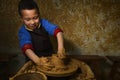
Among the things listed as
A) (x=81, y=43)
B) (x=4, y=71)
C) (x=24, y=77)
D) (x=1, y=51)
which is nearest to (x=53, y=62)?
(x=24, y=77)

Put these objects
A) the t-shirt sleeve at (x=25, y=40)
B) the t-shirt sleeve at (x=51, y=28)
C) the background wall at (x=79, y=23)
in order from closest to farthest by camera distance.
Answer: the t-shirt sleeve at (x=25, y=40), the t-shirt sleeve at (x=51, y=28), the background wall at (x=79, y=23)

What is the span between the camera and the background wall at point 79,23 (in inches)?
113

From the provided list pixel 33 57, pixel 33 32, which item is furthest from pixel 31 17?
pixel 33 57

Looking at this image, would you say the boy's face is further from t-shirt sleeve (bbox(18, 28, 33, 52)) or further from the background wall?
the background wall

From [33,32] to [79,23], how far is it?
3.37 feet

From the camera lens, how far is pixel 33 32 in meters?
2.14

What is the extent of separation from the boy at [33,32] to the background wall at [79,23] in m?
0.73

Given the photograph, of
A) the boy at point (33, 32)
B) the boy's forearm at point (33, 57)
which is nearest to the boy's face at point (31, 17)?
the boy at point (33, 32)

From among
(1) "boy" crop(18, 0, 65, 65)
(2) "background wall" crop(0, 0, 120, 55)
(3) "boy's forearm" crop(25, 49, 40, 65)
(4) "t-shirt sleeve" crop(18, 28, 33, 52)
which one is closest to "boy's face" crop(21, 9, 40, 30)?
(1) "boy" crop(18, 0, 65, 65)

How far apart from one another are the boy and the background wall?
0.73 meters

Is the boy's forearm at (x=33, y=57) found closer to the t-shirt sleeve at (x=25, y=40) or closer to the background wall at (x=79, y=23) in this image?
the t-shirt sleeve at (x=25, y=40)

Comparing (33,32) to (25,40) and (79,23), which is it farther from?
(79,23)

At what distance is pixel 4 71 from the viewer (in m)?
2.66

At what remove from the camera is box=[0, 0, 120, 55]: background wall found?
9.39ft
